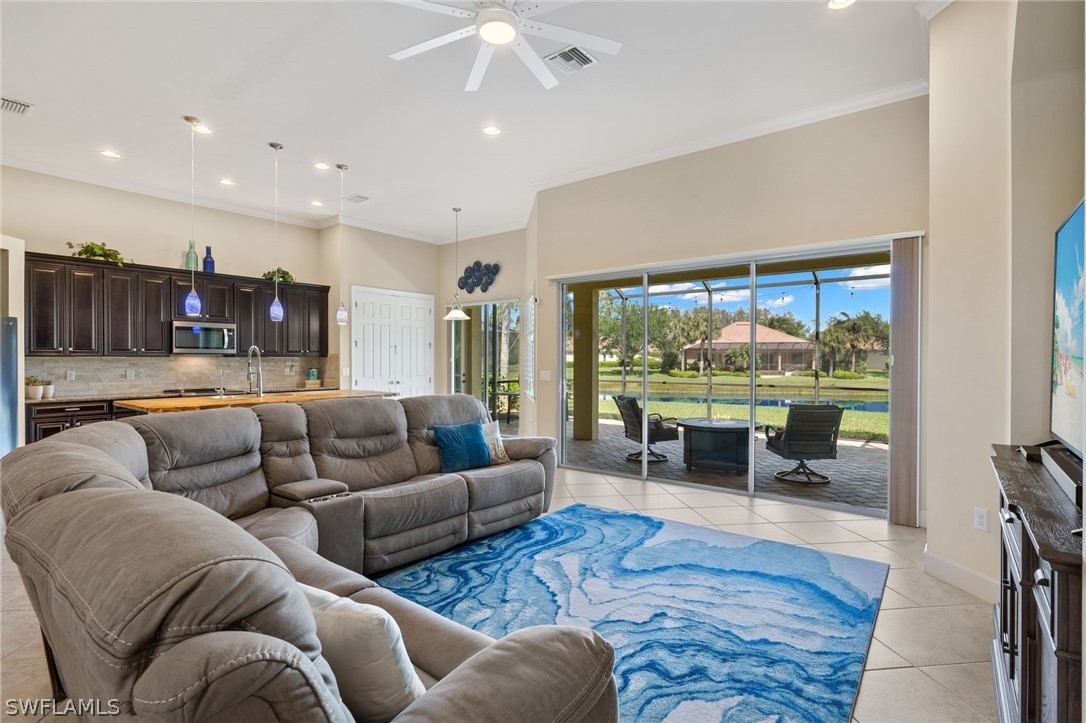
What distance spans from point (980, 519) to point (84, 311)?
25.5 ft

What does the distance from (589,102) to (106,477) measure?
13.1 feet

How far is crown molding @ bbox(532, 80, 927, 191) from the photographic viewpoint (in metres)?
3.96

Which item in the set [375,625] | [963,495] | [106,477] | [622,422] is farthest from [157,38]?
[963,495]

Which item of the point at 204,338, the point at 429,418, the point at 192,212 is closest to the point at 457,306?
the point at 204,338

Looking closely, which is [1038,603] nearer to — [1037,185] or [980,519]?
[980,519]

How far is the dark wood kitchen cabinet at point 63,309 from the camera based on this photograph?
5168 millimetres

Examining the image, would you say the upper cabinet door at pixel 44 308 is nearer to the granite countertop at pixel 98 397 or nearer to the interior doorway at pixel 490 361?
the granite countertop at pixel 98 397

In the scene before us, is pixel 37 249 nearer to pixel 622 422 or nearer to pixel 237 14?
pixel 237 14

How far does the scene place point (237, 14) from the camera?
313 cm

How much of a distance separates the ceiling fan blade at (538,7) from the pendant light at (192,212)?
127 inches

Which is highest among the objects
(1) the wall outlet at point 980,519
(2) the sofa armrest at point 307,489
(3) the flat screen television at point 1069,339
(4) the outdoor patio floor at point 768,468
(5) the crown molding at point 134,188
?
(5) the crown molding at point 134,188

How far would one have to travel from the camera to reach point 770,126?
14.8 feet

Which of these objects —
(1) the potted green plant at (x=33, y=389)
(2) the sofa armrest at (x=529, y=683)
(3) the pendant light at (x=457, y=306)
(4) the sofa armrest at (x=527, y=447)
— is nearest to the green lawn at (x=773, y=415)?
(4) the sofa armrest at (x=527, y=447)

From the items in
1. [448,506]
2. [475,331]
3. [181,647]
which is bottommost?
[448,506]
